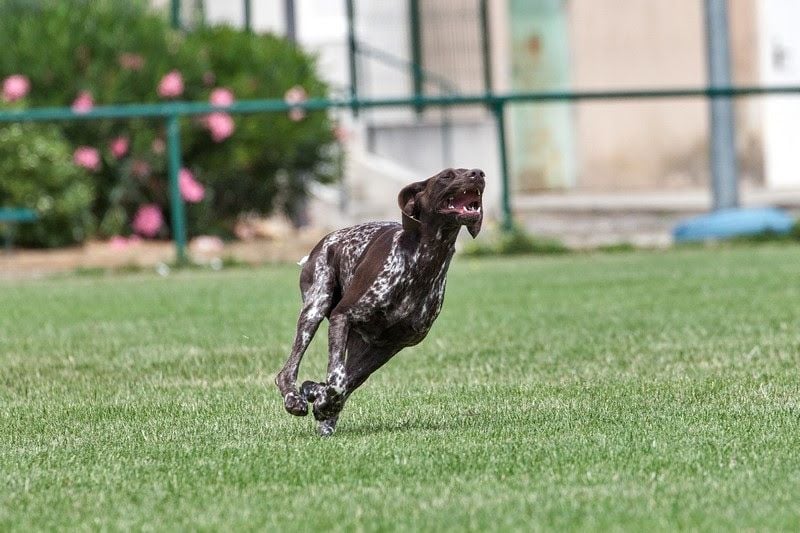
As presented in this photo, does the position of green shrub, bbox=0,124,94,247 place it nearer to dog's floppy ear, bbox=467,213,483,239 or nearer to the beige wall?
dog's floppy ear, bbox=467,213,483,239

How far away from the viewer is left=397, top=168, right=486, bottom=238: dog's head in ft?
17.9

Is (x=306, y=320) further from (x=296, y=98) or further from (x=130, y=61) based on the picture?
(x=296, y=98)

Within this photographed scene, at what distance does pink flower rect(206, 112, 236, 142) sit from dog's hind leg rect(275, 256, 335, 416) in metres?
11.4

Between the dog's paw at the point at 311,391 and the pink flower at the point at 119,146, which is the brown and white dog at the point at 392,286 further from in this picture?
the pink flower at the point at 119,146

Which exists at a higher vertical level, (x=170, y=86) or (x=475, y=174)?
(x=170, y=86)

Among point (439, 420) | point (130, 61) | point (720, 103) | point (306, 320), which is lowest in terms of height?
point (439, 420)

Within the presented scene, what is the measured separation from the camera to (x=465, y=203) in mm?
Result: 5496

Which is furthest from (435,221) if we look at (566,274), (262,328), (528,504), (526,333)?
(566,274)

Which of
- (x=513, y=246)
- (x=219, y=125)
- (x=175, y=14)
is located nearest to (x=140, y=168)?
(x=219, y=125)

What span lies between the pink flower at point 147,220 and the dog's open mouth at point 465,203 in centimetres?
1180

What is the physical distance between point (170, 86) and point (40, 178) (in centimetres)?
182

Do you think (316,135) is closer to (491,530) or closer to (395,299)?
(395,299)

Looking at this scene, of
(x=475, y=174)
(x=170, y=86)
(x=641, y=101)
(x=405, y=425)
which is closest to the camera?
(x=475, y=174)

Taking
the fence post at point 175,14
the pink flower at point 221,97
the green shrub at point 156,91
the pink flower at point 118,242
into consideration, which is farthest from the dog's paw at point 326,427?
the fence post at point 175,14
